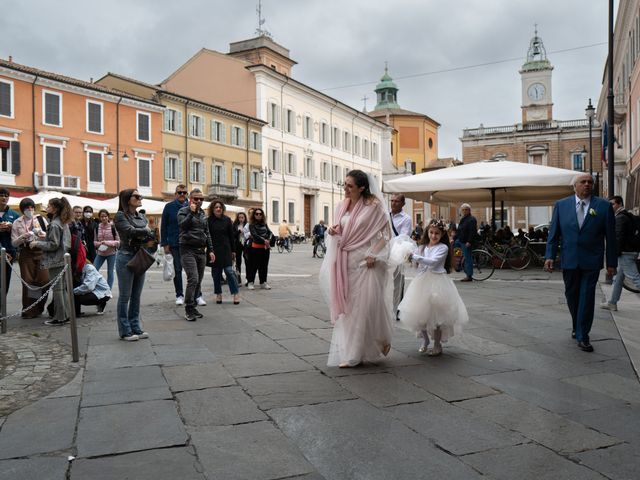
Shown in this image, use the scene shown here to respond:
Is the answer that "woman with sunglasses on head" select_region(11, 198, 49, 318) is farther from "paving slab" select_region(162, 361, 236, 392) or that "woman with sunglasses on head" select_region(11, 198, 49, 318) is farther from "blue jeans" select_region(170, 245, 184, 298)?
"paving slab" select_region(162, 361, 236, 392)

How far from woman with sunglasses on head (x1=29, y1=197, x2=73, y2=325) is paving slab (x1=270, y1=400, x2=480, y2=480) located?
4.63 meters

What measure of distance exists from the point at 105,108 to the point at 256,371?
3275 cm

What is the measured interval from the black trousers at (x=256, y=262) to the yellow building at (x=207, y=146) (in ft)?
90.0

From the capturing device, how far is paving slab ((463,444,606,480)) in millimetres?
2998

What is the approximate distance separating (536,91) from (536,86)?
51 centimetres

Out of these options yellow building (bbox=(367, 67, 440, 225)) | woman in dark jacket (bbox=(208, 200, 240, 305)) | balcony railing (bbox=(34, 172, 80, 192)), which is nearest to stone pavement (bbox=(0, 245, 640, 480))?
woman in dark jacket (bbox=(208, 200, 240, 305))

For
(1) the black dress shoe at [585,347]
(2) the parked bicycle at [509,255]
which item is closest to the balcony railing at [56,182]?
(2) the parked bicycle at [509,255]

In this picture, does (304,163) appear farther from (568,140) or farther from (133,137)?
(568,140)

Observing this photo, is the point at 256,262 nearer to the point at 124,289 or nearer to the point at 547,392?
the point at 124,289

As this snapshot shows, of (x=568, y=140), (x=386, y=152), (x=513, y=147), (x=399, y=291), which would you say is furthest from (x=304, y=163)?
(x=399, y=291)

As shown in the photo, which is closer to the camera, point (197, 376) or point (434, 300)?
point (197, 376)

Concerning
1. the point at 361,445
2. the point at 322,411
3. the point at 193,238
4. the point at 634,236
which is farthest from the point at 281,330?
the point at 634,236

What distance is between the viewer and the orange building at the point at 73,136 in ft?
97.7

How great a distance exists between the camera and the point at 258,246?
1180cm
